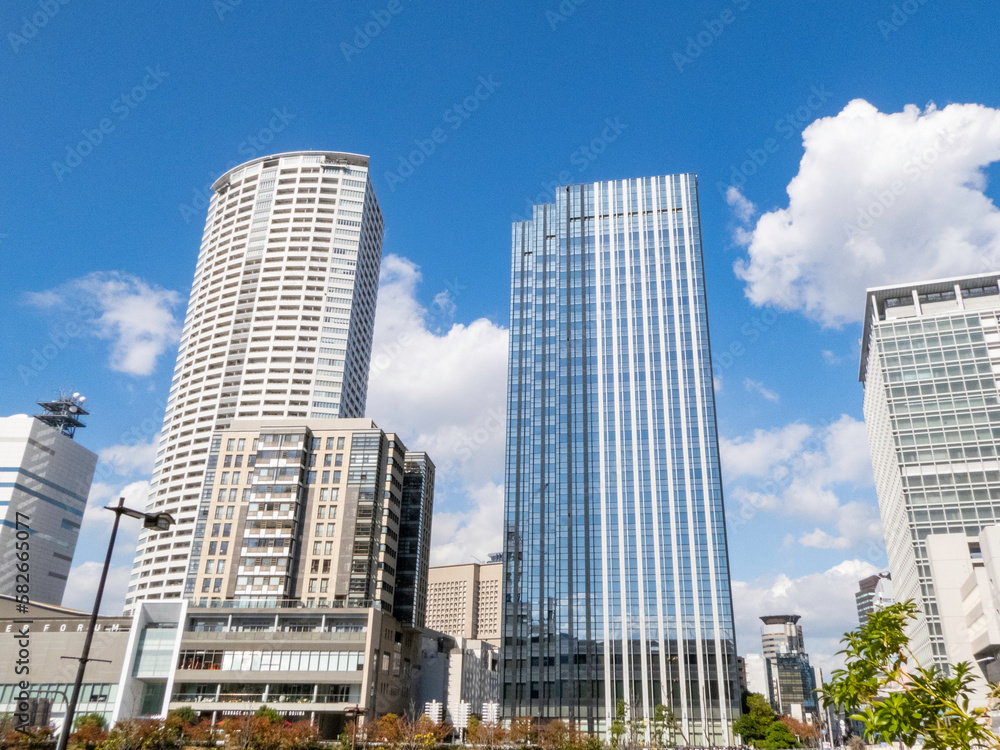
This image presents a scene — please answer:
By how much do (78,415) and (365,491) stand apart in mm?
104488

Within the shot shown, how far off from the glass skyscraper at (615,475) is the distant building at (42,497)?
326 feet

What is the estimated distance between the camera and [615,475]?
438ft

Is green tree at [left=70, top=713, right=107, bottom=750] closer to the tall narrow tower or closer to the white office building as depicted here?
the tall narrow tower

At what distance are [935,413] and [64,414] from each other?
181 m

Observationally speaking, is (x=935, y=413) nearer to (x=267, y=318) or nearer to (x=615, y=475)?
(x=615, y=475)

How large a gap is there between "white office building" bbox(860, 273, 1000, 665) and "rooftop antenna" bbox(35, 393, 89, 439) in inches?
6855

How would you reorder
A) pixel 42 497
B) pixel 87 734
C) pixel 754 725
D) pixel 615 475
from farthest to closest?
pixel 42 497 < pixel 615 475 < pixel 754 725 < pixel 87 734

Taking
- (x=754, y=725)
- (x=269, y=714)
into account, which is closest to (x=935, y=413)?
(x=754, y=725)

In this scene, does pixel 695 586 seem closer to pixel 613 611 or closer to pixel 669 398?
pixel 613 611

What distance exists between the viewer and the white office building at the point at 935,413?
347 feet

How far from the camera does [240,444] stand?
112 meters

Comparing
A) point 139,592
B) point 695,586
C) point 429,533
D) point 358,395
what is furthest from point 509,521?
point 139,592

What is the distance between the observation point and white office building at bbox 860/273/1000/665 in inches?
4158

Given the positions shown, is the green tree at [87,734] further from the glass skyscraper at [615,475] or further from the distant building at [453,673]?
the glass skyscraper at [615,475]
